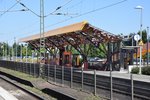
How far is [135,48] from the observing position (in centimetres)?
4841

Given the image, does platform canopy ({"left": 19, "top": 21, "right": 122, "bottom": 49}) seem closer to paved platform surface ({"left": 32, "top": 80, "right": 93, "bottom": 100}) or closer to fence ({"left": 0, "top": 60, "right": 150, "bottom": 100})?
fence ({"left": 0, "top": 60, "right": 150, "bottom": 100})

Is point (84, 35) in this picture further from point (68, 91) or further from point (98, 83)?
point (98, 83)

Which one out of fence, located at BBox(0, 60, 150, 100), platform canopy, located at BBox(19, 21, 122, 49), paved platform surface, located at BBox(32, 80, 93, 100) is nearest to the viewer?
fence, located at BBox(0, 60, 150, 100)

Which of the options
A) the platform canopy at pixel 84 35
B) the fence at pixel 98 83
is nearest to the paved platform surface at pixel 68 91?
the fence at pixel 98 83

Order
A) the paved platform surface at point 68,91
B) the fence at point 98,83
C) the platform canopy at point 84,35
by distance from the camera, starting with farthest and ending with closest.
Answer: the platform canopy at point 84,35
the paved platform surface at point 68,91
the fence at point 98,83

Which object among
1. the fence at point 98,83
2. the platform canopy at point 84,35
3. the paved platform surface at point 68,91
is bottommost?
the paved platform surface at point 68,91

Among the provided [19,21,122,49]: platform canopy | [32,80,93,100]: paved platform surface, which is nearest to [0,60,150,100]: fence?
[32,80,93,100]: paved platform surface

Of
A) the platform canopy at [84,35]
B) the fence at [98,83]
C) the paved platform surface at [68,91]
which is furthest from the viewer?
the platform canopy at [84,35]

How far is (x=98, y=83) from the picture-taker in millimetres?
17641

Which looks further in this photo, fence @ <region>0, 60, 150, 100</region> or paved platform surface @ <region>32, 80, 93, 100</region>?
paved platform surface @ <region>32, 80, 93, 100</region>

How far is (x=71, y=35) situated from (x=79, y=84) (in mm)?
Answer: 28337

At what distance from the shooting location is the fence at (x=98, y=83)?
1389 cm

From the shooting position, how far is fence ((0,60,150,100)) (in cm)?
1389

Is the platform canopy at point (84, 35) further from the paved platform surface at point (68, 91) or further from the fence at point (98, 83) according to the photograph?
the paved platform surface at point (68, 91)
